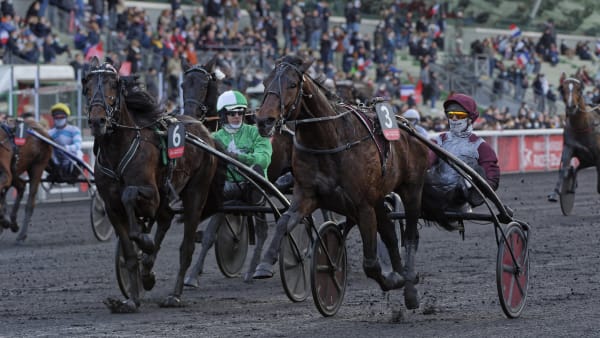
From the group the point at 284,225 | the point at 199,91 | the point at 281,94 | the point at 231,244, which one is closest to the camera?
the point at 281,94

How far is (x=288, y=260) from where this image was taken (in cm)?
868

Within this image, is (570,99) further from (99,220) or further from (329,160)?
(329,160)

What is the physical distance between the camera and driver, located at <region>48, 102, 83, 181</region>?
49.9 feet

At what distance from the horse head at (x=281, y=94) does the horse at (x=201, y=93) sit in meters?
3.47

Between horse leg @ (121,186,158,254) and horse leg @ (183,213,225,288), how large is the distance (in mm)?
1441

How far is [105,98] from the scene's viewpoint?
26.7 ft

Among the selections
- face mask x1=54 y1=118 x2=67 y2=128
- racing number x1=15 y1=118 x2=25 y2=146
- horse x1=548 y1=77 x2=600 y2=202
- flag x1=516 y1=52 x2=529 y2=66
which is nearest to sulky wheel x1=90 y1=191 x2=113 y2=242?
racing number x1=15 y1=118 x2=25 y2=146

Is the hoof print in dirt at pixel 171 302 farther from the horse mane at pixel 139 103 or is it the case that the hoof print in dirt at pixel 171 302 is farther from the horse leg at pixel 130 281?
the horse mane at pixel 139 103

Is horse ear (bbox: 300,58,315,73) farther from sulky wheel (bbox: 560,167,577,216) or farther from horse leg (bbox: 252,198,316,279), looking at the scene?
sulky wheel (bbox: 560,167,577,216)

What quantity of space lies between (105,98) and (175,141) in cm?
79

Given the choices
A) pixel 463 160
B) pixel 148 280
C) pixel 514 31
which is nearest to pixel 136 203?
pixel 148 280

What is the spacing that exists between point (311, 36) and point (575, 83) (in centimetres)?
1617

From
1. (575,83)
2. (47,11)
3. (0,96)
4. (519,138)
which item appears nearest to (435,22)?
(519,138)

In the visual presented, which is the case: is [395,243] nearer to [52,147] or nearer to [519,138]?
[52,147]
